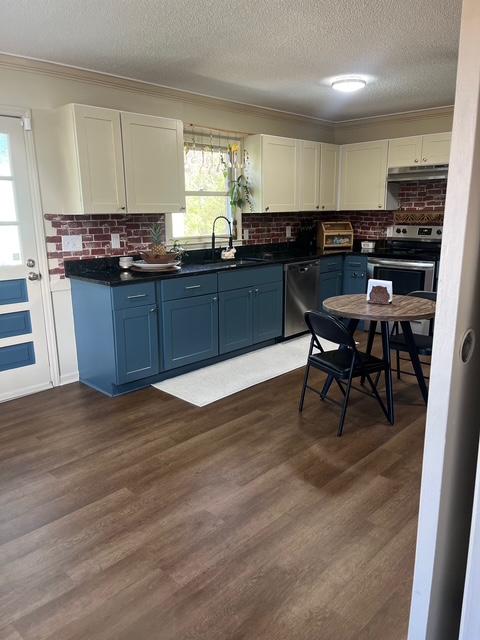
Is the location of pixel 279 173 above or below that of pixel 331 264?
above

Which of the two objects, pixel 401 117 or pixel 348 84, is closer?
pixel 348 84

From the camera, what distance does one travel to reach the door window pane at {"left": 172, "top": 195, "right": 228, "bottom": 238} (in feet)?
15.8

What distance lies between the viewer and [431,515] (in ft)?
2.95

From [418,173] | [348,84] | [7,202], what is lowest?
[7,202]

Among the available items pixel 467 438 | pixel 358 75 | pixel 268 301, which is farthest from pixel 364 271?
pixel 467 438

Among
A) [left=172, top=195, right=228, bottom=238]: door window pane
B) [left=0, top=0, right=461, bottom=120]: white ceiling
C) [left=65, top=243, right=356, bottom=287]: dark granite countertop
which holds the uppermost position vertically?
[left=0, top=0, right=461, bottom=120]: white ceiling

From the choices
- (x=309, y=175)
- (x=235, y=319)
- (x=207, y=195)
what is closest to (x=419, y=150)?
(x=309, y=175)

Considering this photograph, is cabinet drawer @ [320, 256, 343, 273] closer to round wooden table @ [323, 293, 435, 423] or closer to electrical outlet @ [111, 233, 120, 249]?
round wooden table @ [323, 293, 435, 423]

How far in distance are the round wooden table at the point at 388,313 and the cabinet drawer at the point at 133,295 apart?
141 cm

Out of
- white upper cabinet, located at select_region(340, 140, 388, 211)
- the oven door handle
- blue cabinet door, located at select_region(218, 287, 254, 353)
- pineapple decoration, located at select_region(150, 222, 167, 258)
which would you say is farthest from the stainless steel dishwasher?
pineapple decoration, located at select_region(150, 222, 167, 258)

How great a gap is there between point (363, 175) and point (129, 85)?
3.07m

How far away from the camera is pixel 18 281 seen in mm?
3713

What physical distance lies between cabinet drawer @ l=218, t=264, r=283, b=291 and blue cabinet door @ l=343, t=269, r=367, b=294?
131 cm

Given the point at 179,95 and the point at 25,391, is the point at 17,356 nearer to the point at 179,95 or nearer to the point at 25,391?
the point at 25,391
